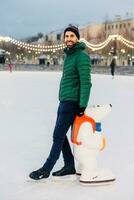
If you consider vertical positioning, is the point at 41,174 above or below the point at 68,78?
below

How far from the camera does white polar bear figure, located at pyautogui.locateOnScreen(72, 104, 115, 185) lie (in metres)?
3.91

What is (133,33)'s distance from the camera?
70.7 metres

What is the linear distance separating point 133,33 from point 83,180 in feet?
223

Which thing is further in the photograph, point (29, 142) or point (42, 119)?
point (42, 119)

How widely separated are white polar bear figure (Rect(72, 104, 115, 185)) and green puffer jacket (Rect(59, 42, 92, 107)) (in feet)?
0.60

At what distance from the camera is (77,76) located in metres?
3.86

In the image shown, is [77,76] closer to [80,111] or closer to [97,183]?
[80,111]

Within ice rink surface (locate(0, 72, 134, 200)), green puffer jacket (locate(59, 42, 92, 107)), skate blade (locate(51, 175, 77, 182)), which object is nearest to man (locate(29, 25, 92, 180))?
green puffer jacket (locate(59, 42, 92, 107))

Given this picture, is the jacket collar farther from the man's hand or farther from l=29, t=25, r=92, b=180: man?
the man's hand

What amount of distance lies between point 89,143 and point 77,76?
1.76 ft

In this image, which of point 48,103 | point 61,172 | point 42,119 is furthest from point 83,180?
point 48,103

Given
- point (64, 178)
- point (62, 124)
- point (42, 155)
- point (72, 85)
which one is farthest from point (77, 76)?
point (42, 155)

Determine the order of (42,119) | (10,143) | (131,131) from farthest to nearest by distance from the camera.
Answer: (42,119)
(131,131)
(10,143)

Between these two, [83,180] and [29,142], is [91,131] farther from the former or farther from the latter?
[29,142]
